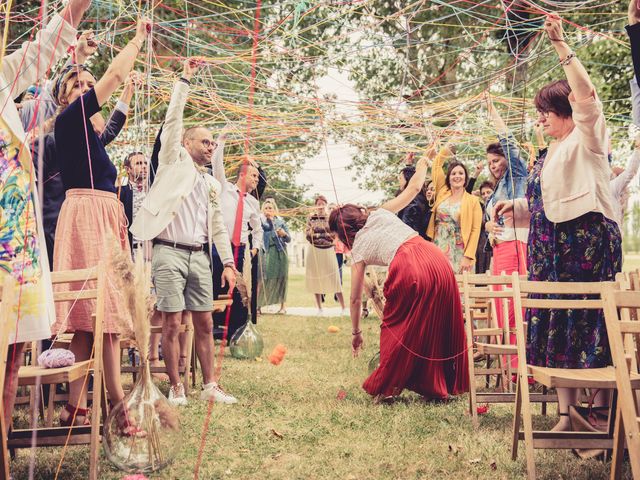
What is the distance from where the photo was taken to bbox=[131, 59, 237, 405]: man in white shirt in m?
4.44

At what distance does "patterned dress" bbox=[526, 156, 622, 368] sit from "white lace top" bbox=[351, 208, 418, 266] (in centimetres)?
155

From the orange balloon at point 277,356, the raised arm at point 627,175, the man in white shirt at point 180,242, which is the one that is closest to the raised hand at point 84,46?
the man in white shirt at point 180,242

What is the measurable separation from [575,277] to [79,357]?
109 inches

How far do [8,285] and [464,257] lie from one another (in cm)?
540

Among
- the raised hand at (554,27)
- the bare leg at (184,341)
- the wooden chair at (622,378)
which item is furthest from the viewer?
the bare leg at (184,341)

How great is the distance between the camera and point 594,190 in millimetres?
3223

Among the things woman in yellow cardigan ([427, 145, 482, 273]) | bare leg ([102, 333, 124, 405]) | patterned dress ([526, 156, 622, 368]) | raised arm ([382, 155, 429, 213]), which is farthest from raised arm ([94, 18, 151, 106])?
woman in yellow cardigan ([427, 145, 482, 273])

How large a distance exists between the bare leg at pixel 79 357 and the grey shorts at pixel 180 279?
0.91 metres

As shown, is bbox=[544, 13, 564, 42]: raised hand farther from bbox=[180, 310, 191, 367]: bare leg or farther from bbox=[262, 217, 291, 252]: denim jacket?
bbox=[262, 217, 291, 252]: denim jacket

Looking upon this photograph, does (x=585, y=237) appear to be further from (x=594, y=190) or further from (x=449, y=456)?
(x=449, y=456)

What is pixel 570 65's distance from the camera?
118 inches

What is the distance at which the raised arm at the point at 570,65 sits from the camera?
2.99 m

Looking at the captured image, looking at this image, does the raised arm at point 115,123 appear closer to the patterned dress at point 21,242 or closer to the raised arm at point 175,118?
the raised arm at point 175,118

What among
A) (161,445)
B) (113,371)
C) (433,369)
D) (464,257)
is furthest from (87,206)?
(464,257)
